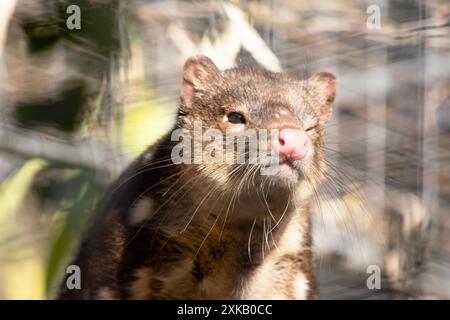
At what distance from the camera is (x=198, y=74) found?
291 centimetres

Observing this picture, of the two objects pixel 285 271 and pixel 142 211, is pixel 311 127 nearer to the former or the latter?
pixel 285 271

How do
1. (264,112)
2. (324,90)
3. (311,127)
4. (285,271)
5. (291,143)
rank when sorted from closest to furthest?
1. (291,143)
2. (264,112)
3. (311,127)
4. (285,271)
5. (324,90)

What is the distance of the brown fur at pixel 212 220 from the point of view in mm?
2770

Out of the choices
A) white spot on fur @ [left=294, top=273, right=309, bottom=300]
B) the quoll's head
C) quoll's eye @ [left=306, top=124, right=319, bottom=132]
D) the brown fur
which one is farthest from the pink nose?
white spot on fur @ [left=294, top=273, right=309, bottom=300]

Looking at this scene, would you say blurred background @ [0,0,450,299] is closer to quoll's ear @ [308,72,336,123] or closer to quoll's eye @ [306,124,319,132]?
quoll's ear @ [308,72,336,123]

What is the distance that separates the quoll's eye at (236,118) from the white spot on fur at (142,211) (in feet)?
1.41

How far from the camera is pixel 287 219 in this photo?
2873mm

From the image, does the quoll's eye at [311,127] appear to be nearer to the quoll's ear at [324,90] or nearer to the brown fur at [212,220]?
the brown fur at [212,220]

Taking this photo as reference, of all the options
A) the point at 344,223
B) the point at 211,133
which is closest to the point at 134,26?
the point at 211,133

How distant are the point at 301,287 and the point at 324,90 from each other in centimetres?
74

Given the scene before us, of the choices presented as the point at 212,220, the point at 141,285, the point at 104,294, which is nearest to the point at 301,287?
the point at 212,220

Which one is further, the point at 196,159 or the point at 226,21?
the point at 226,21
